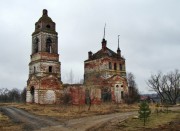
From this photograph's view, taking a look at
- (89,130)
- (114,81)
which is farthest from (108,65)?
(89,130)

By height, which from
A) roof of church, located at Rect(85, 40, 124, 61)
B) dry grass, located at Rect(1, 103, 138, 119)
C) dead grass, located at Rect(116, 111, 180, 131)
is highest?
roof of church, located at Rect(85, 40, 124, 61)

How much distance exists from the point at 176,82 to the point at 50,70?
1107 inches

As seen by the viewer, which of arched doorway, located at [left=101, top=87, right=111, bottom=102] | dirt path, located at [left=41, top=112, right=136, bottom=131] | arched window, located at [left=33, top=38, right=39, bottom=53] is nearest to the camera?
dirt path, located at [left=41, top=112, right=136, bottom=131]

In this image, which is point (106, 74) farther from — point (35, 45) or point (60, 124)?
point (60, 124)

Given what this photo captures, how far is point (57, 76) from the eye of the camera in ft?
132

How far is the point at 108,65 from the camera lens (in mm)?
43562

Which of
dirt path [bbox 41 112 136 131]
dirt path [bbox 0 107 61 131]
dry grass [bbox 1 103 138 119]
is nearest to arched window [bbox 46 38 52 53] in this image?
dry grass [bbox 1 103 138 119]

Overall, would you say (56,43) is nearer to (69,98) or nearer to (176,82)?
(69,98)

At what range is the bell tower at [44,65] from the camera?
126 feet

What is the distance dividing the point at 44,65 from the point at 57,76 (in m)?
2.59

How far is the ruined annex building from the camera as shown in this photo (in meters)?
39.0

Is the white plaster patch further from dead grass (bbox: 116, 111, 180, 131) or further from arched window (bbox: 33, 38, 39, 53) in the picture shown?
dead grass (bbox: 116, 111, 180, 131)

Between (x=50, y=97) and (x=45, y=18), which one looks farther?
(x=45, y=18)

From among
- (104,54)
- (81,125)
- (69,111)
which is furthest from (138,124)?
(104,54)
